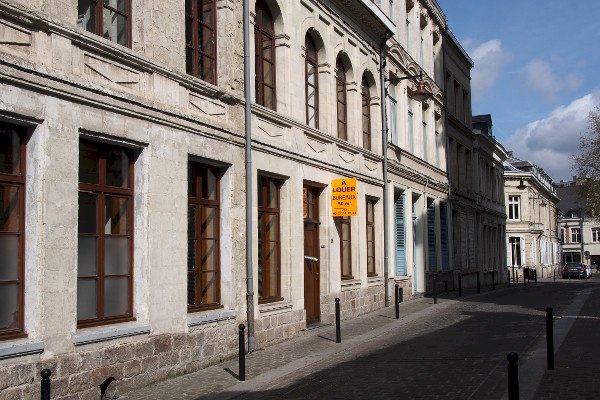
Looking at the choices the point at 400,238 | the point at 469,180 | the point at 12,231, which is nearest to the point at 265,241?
the point at 12,231

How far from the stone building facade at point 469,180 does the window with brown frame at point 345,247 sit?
45.2 feet

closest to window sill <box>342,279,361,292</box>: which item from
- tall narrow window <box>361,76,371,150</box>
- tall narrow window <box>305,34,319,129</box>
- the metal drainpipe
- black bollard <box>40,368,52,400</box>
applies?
the metal drainpipe

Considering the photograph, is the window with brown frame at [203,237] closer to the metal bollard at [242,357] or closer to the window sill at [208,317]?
the window sill at [208,317]

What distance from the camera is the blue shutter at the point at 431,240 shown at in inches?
1101

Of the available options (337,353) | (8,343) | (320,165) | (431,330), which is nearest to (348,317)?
(431,330)

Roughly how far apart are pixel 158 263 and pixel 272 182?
192 inches

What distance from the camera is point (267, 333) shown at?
14.0 m

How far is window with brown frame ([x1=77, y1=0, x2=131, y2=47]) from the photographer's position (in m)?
9.78

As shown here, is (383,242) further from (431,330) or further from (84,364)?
(84,364)

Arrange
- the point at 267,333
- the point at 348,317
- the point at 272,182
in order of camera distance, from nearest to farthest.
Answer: the point at 267,333
the point at 272,182
the point at 348,317

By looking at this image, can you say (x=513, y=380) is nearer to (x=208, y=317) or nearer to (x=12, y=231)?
(x=12, y=231)

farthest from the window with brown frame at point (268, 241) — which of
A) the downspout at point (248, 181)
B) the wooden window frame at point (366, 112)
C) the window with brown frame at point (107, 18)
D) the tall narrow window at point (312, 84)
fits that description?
the wooden window frame at point (366, 112)

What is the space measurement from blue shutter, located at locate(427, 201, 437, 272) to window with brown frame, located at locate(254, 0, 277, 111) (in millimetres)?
14311

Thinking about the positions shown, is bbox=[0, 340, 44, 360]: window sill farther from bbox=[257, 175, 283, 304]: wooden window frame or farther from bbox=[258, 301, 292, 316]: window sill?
bbox=[257, 175, 283, 304]: wooden window frame
